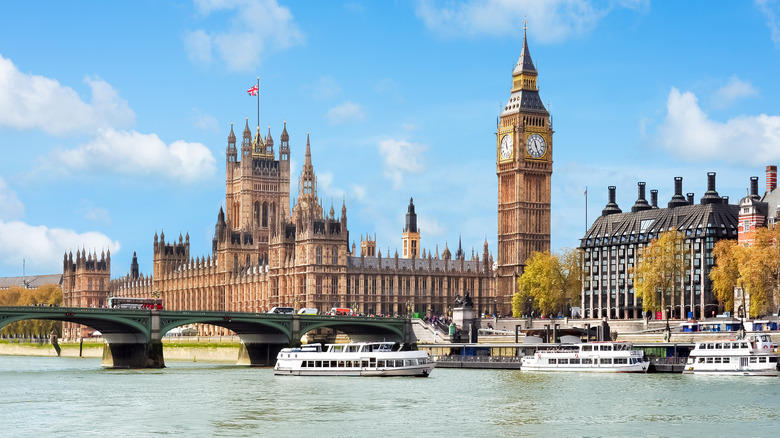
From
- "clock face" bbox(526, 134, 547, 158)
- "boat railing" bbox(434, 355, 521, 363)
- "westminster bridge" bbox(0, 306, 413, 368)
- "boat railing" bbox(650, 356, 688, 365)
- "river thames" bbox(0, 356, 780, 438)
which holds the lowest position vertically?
"river thames" bbox(0, 356, 780, 438)

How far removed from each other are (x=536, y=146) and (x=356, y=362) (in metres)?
70.6

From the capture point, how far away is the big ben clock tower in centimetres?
15888

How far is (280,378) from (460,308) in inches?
1421

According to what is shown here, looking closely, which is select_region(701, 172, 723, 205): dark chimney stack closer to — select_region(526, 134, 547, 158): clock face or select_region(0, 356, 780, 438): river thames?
select_region(526, 134, 547, 158): clock face

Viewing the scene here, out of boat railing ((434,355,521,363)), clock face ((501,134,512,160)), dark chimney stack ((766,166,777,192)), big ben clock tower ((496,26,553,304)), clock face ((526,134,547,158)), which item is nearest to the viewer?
boat railing ((434,355,521,363))

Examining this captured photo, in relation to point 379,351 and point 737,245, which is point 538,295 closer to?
point 737,245

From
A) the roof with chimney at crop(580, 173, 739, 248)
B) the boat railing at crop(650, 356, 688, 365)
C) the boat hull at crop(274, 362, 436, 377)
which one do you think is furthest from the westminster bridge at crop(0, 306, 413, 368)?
the roof with chimney at crop(580, 173, 739, 248)

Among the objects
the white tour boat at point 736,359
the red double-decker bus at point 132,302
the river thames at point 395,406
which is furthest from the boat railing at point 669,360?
the red double-decker bus at point 132,302

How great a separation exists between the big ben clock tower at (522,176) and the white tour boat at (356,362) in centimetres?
6334

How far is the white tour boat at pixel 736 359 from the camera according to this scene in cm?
8688

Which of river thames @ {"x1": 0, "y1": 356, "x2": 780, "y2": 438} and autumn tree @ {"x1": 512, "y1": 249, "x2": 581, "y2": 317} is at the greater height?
autumn tree @ {"x1": 512, "y1": 249, "x2": 581, "y2": 317}

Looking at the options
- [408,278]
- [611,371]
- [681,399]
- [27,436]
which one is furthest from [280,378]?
[408,278]

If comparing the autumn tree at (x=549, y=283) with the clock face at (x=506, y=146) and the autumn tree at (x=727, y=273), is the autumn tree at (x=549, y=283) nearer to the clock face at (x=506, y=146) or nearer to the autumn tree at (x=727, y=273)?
the clock face at (x=506, y=146)

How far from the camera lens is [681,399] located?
70875 mm
